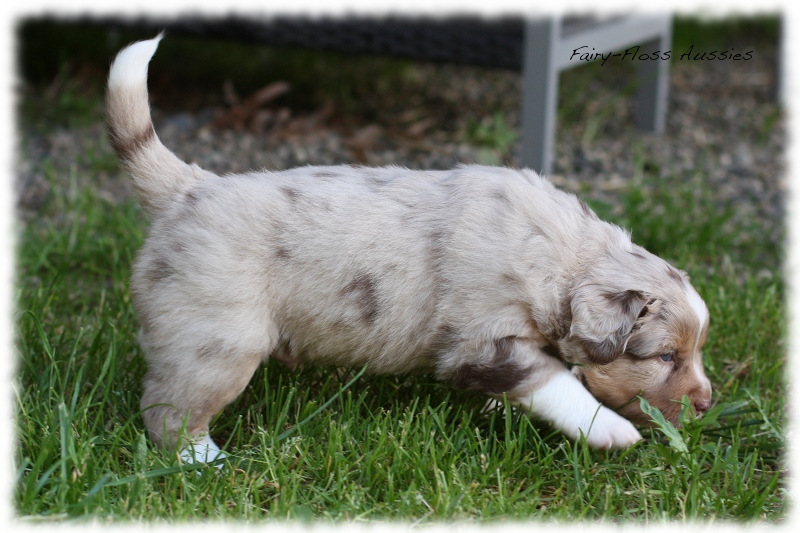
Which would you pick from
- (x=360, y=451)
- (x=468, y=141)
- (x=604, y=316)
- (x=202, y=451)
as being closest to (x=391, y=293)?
(x=360, y=451)

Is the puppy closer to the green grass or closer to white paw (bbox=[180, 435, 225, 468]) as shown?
white paw (bbox=[180, 435, 225, 468])

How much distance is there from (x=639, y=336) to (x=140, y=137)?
1.74m

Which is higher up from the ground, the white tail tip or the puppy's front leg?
the white tail tip

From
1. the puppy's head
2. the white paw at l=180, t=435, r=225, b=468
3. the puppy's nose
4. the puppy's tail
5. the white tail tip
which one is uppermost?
the white tail tip

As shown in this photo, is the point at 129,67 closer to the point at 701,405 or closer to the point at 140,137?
the point at 140,137

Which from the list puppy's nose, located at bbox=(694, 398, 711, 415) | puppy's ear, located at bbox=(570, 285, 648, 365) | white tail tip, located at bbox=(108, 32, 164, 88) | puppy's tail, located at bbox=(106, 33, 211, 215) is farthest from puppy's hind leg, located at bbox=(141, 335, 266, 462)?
A: puppy's nose, located at bbox=(694, 398, 711, 415)

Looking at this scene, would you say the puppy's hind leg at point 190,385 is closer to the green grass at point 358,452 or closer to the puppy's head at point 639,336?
the green grass at point 358,452

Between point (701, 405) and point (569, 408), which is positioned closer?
Result: point (569, 408)

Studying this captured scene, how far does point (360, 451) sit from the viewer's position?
3.04 metres

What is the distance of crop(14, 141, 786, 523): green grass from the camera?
2711 millimetres

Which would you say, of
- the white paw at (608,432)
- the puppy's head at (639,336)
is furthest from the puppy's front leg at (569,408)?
the puppy's head at (639,336)

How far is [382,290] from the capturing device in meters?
2.96

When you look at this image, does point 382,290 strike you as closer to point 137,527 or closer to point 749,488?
point 137,527

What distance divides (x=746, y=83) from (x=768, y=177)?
2.77 metres
